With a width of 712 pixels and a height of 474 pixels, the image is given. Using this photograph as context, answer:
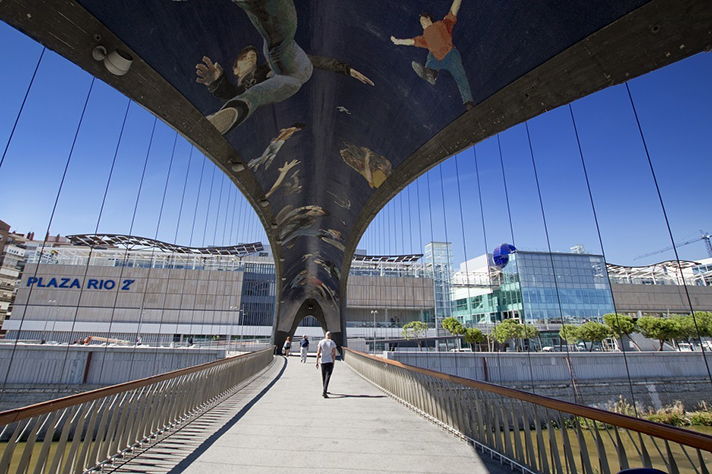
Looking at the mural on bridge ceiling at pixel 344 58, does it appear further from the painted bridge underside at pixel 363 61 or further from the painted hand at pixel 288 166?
the painted hand at pixel 288 166

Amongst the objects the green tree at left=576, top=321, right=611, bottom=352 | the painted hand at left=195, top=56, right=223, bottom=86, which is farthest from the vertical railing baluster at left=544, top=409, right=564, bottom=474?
the green tree at left=576, top=321, right=611, bottom=352

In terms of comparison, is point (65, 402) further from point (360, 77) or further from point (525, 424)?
point (360, 77)

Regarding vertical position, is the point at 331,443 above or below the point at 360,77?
below

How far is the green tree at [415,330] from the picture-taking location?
127ft

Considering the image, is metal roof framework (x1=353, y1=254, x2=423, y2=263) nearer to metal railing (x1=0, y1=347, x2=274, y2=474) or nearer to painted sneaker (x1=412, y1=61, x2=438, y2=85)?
painted sneaker (x1=412, y1=61, x2=438, y2=85)

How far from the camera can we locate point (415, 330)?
38.6 metres

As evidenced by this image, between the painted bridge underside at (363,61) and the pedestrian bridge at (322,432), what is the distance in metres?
4.41

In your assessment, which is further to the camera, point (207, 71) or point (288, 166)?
point (288, 166)

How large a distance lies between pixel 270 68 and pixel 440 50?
351cm

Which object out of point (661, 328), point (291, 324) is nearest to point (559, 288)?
point (661, 328)

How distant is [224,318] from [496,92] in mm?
41875

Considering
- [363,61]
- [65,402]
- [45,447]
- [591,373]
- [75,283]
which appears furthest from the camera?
[75,283]

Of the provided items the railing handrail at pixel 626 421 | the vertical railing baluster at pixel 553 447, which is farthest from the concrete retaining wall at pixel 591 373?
the vertical railing baluster at pixel 553 447

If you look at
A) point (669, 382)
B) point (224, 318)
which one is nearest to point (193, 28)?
point (669, 382)
